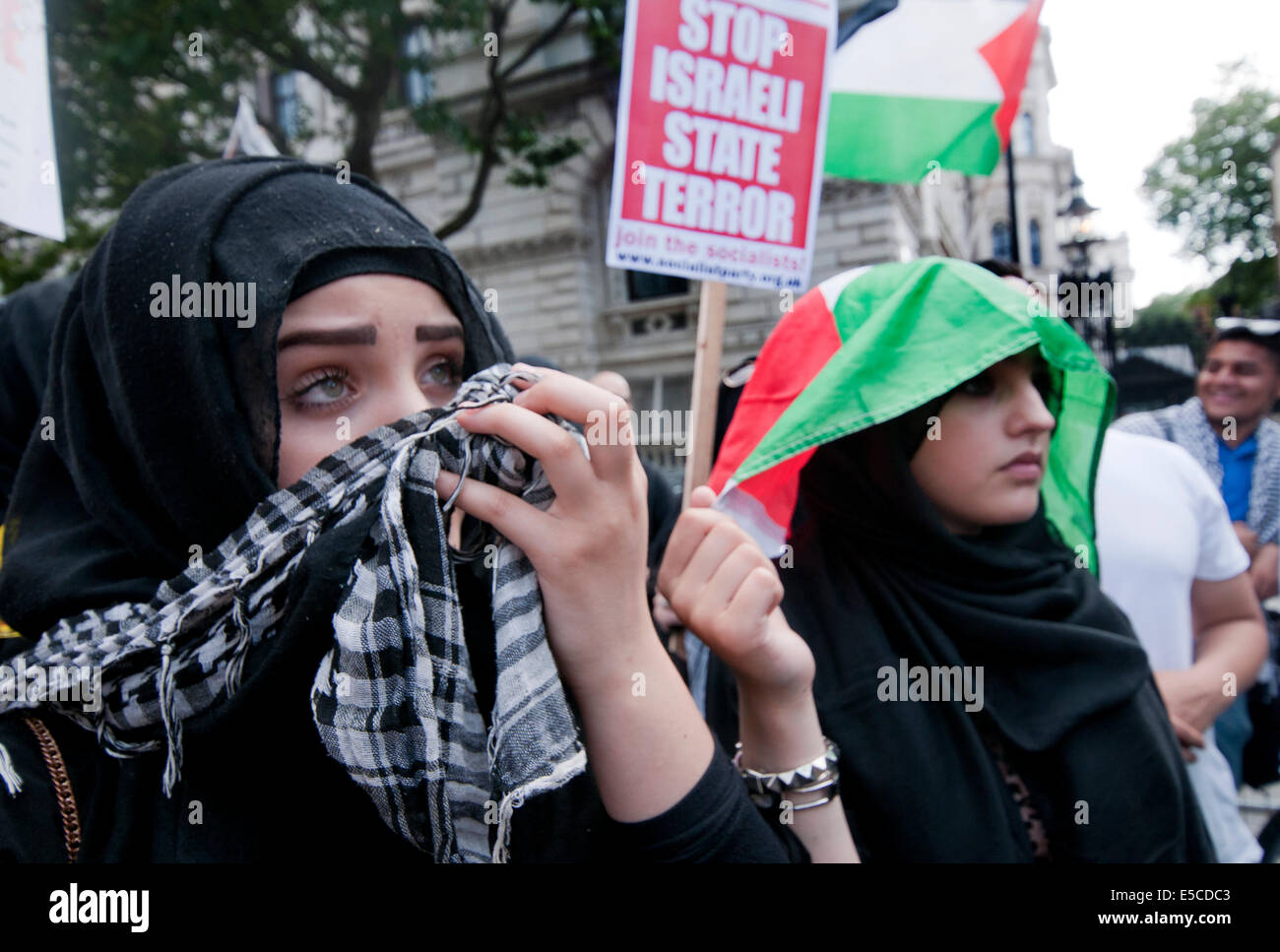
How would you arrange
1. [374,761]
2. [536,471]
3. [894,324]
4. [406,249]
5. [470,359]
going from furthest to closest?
[894,324], [470,359], [406,249], [536,471], [374,761]

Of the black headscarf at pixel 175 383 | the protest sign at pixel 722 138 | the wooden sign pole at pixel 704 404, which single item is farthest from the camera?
the protest sign at pixel 722 138

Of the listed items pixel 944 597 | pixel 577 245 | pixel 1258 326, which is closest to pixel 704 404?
pixel 944 597

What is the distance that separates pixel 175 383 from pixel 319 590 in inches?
15.2

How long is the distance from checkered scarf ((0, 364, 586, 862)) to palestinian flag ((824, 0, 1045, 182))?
2514 millimetres

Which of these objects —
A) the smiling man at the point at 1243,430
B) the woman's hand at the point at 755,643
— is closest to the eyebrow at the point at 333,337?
the woman's hand at the point at 755,643

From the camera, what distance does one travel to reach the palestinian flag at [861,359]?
152cm

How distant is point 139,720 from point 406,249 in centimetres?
65

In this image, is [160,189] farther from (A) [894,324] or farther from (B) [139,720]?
(A) [894,324]

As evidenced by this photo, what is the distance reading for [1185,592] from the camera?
6.91ft

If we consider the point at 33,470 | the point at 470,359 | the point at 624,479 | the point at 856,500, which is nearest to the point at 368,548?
the point at 624,479

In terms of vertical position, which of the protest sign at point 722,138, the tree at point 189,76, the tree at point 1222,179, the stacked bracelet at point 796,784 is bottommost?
the stacked bracelet at point 796,784

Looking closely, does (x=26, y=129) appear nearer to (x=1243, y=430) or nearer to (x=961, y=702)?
(x=961, y=702)

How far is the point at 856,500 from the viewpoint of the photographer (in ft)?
5.36

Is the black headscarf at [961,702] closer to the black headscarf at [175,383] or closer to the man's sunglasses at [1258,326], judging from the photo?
the black headscarf at [175,383]
